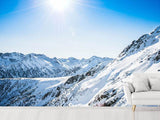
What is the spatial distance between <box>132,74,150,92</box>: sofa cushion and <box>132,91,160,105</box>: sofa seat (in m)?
0.25

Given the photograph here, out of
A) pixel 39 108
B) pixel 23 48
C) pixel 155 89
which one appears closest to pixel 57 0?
pixel 23 48

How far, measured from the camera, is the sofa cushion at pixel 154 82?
3666 millimetres

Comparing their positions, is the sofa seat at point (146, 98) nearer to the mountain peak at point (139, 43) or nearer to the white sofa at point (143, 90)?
the white sofa at point (143, 90)

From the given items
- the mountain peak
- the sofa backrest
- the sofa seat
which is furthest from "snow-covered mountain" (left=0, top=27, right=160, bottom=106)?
the sofa seat

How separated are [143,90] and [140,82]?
22 centimetres

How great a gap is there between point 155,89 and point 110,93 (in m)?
3.96

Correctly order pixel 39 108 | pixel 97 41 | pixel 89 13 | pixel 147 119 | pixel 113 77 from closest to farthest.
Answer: pixel 147 119
pixel 39 108
pixel 89 13
pixel 97 41
pixel 113 77

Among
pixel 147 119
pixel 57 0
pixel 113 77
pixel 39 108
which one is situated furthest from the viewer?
pixel 113 77

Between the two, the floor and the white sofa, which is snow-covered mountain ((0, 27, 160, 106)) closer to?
the floor

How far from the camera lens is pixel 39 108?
459 cm

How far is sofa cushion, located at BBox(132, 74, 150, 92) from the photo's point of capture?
3.60 metres

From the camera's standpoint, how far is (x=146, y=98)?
3.28 m

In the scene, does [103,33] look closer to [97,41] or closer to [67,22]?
[97,41]

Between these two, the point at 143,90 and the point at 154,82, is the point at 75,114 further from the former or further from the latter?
the point at 154,82
